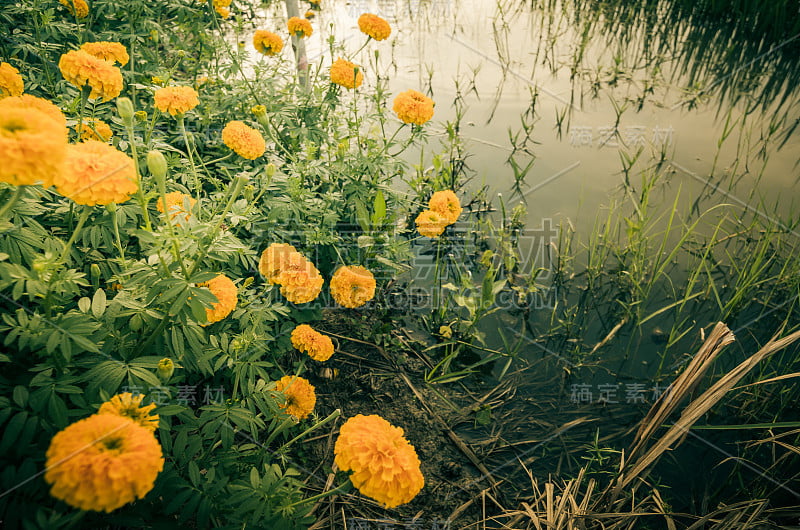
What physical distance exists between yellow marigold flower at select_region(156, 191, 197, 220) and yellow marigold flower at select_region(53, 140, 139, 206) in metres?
0.19

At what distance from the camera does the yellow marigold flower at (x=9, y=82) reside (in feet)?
4.38

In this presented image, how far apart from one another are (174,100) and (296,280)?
0.77 m

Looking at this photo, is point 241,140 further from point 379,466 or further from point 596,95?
point 596,95

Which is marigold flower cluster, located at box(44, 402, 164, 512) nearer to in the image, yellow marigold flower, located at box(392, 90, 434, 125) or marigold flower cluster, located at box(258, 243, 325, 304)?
marigold flower cluster, located at box(258, 243, 325, 304)

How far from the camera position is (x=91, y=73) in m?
1.28

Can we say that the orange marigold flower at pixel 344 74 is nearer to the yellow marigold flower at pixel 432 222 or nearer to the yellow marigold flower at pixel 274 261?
the yellow marigold flower at pixel 432 222

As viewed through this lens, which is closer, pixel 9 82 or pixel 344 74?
pixel 9 82

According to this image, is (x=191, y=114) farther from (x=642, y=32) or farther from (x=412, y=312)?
(x=642, y=32)

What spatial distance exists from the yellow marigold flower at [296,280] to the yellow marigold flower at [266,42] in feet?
4.52

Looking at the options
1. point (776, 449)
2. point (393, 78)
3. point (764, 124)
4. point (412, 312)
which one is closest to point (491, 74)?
point (393, 78)

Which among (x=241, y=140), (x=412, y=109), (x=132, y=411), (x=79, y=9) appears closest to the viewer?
(x=132, y=411)

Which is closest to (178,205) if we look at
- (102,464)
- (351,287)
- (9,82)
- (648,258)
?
(9,82)

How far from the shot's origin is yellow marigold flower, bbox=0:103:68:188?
735 mm

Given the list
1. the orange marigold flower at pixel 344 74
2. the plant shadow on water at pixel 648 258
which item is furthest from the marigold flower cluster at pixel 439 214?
the orange marigold flower at pixel 344 74
